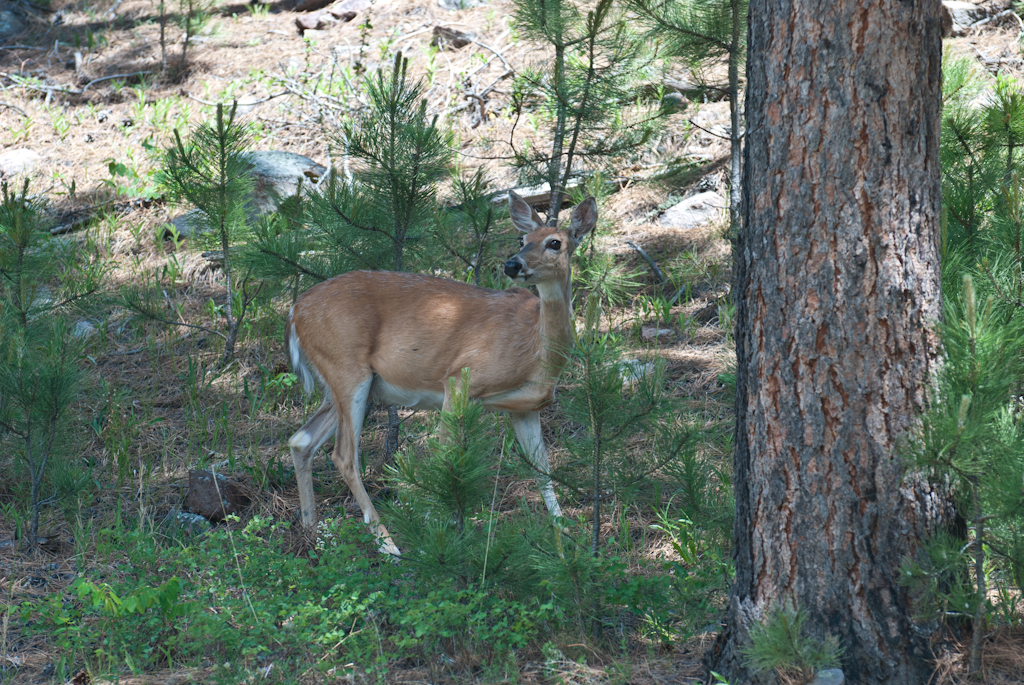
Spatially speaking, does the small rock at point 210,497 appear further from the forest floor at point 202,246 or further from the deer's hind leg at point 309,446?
the deer's hind leg at point 309,446

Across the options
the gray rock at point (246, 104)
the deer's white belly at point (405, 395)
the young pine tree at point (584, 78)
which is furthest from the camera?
the gray rock at point (246, 104)

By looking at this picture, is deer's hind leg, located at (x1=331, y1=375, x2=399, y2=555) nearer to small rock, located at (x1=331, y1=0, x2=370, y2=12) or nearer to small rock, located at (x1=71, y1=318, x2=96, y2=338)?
small rock, located at (x1=71, y1=318, x2=96, y2=338)

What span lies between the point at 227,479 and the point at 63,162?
6.81 m

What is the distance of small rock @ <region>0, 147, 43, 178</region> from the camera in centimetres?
1035

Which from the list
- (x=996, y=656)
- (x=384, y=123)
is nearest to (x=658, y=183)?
(x=384, y=123)

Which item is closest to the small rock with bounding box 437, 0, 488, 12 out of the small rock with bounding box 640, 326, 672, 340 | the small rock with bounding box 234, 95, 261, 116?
the small rock with bounding box 234, 95, 261, 116

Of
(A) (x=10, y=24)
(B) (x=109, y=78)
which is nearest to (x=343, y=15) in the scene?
(B) (x=109, y=78)

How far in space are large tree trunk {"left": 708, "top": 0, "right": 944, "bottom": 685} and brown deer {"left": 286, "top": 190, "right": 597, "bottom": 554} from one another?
96.5 inches

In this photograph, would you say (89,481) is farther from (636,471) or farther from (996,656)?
(996,656)

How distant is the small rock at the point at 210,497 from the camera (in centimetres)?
545

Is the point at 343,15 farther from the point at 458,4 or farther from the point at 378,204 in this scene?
the point at 378,204

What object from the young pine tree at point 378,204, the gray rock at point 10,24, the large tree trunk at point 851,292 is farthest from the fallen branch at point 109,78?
the large tree trunk at point 851,292

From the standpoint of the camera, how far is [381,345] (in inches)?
230

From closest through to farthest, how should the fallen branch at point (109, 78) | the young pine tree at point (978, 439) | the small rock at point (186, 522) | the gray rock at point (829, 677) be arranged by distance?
1. the young pine tree at point (978, 439)
2. the gray rock at point (829, 677)
3. the small rock at point (186, 522)
4. the fallen branch at point (109, 78)
